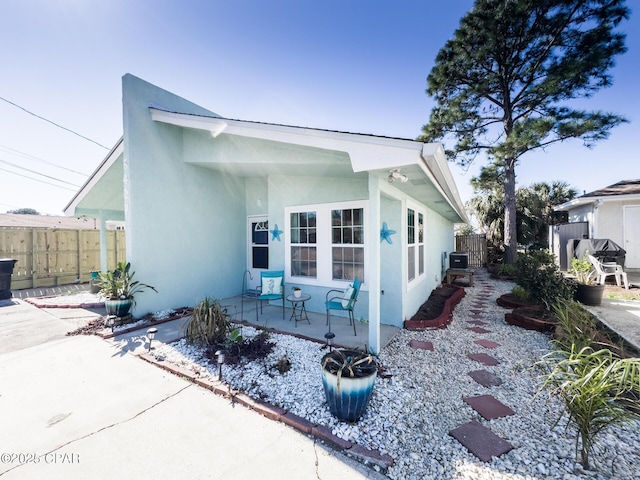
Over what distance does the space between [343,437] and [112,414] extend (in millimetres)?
2400

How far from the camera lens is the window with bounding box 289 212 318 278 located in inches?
244

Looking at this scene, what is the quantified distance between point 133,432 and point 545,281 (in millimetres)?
7577

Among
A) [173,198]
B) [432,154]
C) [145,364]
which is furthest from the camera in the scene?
[173,198]

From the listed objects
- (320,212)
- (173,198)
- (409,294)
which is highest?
(173,198)

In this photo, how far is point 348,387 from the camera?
2506mm

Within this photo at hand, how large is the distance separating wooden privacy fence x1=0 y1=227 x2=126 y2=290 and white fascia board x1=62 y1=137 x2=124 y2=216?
251cm

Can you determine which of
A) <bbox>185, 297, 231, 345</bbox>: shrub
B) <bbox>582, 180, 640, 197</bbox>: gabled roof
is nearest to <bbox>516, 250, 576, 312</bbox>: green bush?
<bbox>185, 297, 231, 345</bbox>: shrub

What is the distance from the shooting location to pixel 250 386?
320cm

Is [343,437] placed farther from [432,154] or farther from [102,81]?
[102,81]

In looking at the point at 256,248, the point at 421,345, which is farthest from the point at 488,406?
the point at 256,248

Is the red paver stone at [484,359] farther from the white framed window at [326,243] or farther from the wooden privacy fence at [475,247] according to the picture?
the wooden privacy fence at [475,247]

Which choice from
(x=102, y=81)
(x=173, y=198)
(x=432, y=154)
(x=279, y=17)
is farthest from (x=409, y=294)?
(x=102, y=81)

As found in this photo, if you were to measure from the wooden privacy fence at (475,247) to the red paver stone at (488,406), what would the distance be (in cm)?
1556

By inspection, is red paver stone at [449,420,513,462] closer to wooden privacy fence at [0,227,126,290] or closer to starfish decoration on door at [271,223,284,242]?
starfish decoration on door at [271,223,284,242]
